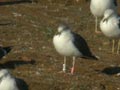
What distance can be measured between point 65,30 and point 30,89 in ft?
7.11

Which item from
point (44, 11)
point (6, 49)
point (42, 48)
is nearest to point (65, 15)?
point (44, 11)

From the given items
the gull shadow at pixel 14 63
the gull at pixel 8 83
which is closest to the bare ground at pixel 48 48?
the gull shadow at pixel 14 63

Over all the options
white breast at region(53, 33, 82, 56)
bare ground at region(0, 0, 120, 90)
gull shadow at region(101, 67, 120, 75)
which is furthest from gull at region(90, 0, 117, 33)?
white breast at region(53, 33, 82, 56)

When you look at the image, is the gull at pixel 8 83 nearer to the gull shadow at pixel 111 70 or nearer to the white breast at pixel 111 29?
the gull shadow at pixel 111 70

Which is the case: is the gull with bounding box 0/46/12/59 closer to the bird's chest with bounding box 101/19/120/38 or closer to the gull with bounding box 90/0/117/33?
the bird's chest with bounding box 101/19/120/38

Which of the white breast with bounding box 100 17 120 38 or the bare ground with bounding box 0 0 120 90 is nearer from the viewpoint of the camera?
the bare ground with bounding box 0 0 120 90

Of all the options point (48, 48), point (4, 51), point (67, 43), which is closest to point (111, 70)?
point (67, 43)

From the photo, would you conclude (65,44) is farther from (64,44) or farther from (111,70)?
(111,70)

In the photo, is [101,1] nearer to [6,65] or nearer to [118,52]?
[118,52]

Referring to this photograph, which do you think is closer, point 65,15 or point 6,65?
point 6,65

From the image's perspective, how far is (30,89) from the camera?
1417cm

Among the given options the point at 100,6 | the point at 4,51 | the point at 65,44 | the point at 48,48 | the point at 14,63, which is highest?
the point at 100,6

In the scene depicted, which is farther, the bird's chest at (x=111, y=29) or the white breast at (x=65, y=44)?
the bird's chest at (x=111, y=29)

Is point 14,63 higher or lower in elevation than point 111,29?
lower
